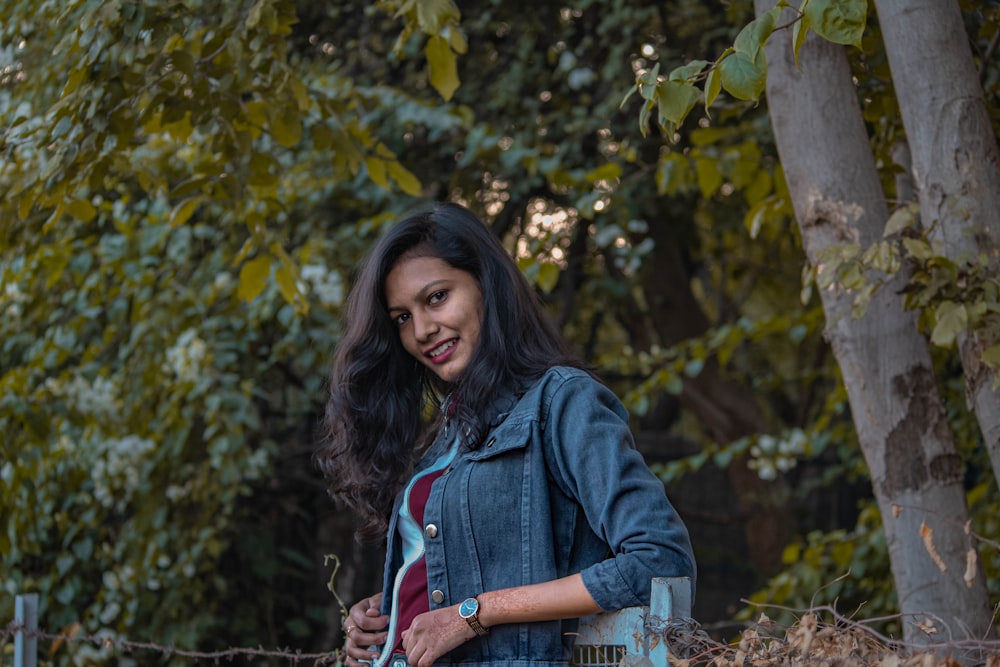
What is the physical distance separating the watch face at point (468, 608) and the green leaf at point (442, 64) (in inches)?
60.8

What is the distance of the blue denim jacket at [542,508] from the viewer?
161 centimetres

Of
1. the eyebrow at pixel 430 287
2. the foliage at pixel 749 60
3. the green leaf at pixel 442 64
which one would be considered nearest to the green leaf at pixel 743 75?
the foliage at pixel 749 60

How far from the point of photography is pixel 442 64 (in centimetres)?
285

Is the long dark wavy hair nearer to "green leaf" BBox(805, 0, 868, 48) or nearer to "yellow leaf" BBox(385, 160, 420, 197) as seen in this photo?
"green leaf" BBox(805, 0, 868, 48)

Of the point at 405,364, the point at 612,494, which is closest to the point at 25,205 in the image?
the point at 405,364

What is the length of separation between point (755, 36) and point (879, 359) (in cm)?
108

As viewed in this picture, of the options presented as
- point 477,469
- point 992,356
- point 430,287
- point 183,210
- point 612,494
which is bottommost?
point 612,494

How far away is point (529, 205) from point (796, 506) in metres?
3.16

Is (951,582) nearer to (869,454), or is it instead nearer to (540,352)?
(869,454)

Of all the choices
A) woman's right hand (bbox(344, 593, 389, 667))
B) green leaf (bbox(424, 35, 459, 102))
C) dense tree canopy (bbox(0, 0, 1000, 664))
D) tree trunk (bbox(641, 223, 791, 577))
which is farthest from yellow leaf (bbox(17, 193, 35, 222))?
tree trunk (bbox(641, 223, 791, 577))

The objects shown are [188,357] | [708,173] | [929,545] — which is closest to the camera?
[929,545]

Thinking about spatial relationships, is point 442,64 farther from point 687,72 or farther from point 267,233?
point 687,72

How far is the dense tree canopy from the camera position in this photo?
3.01 metres

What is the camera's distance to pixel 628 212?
500 centimetres
